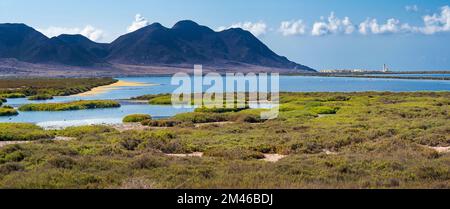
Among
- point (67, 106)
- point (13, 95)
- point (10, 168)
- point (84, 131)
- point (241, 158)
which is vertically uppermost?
point (10, 168)

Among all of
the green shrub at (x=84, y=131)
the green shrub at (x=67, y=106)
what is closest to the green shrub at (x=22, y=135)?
the green shrub at (x=84, y=131)

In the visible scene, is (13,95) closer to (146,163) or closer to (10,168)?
(10,168)

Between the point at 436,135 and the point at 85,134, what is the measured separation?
59.7 ft

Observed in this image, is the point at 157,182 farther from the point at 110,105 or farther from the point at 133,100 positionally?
the point at 133,100

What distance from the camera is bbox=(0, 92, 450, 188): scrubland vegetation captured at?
14.0 meters

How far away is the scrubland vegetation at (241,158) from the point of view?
14039 mm

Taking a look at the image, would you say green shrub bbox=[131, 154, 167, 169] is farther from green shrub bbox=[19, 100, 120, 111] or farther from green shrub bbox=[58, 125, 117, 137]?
green shrub bbox=[19, 100, 120, 111]

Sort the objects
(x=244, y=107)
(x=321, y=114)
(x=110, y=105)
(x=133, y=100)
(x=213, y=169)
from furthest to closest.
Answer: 1. (x=133, y=100)
2. (x=110, y=105)
3. (x=244, y=107)
4. (x=321, y=114)
5. (x=213, y=169)

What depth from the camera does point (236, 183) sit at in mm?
13531

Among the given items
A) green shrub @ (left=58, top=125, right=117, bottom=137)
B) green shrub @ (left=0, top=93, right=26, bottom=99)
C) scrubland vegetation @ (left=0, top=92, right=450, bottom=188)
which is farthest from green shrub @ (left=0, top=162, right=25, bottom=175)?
green shrub @ (left=0, top=93, right=26, bottom=99)

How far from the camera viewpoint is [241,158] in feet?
66.8

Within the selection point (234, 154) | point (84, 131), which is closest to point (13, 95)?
point (84, 131)

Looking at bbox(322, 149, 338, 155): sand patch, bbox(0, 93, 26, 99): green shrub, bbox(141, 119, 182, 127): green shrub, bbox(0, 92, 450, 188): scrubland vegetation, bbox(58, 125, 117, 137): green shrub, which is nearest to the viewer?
bbox(0, 92, 450, 188): scrubland vegetation
